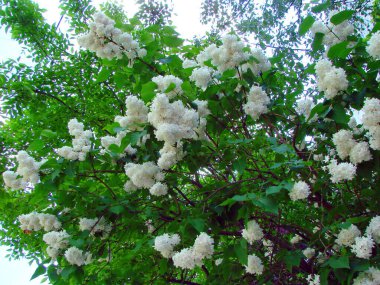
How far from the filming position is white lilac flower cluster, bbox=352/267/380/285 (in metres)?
1.60

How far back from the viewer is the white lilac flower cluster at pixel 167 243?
1.94m

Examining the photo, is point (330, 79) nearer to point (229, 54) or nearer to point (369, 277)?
point (229, 54)

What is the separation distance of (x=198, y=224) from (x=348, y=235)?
2.35ft

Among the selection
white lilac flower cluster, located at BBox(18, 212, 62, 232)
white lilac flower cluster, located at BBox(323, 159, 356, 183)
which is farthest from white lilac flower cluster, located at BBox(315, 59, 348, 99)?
white lilac flower cluster, located at BBox(18, 212, 62, 232)

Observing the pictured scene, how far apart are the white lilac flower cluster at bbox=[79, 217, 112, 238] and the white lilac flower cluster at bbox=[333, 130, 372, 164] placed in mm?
1456

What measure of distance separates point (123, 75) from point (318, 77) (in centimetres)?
→ 135

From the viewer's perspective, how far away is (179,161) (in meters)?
2.22

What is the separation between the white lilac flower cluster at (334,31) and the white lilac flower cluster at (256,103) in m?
0.45

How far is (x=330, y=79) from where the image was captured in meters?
1.89

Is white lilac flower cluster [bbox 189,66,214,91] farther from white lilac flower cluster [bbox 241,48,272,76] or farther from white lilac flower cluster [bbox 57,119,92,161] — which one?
white lilac flower cluster [bbox 57,119,92,161]

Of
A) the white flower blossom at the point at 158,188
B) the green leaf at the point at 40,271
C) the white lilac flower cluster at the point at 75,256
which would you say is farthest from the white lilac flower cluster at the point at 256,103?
the green leaf at the point at 40,271

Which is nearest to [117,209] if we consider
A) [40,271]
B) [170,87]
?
[40,271]

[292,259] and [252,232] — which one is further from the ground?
[252,232]

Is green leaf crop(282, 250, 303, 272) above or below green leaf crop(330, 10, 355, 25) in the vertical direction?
below
